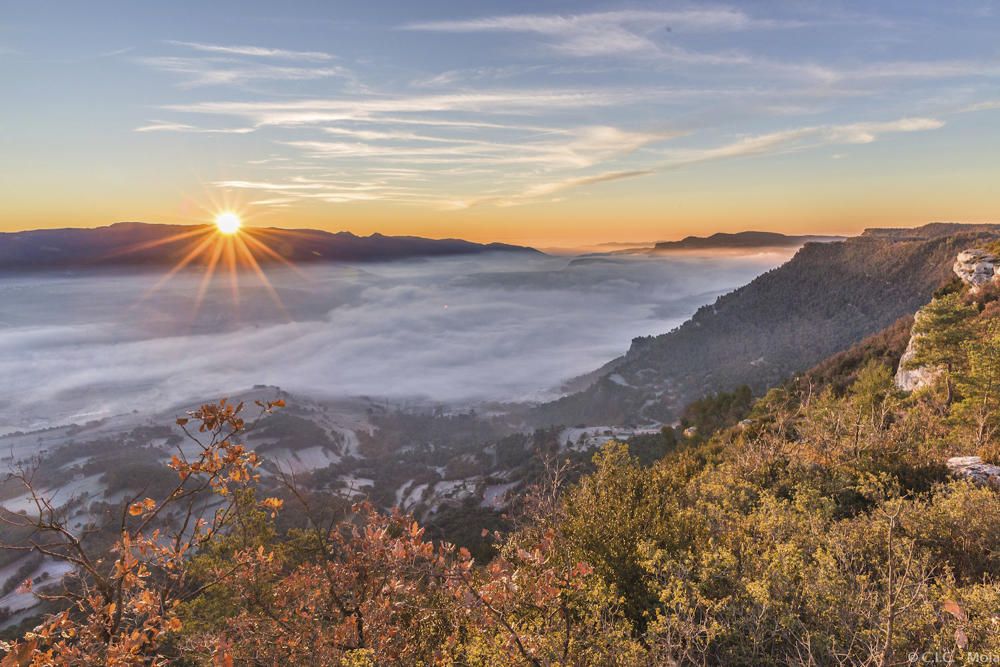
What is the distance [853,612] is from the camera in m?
8.02

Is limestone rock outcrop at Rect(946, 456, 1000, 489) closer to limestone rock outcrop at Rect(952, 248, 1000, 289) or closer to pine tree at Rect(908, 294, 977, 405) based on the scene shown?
pine tree at Rect(908, 294, 977, 405)

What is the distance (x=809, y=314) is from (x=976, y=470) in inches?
6867

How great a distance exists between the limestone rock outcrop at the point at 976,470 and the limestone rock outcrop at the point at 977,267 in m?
48.6

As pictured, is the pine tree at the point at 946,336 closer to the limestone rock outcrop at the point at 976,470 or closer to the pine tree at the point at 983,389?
the pine tree at the point at 983,389

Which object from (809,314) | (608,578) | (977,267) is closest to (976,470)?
(608,578)

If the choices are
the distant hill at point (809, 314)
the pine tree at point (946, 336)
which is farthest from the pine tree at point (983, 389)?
the distant hill at point (809, 314)

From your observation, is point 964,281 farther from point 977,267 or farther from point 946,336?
point 946,336

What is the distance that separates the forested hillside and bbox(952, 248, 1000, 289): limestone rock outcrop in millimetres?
48598

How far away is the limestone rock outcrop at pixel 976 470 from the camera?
16.0m

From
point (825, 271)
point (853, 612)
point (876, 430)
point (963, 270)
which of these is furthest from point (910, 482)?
point (825, 271)

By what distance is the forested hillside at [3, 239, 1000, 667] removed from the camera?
20.8 feet

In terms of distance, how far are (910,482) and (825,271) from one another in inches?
7653

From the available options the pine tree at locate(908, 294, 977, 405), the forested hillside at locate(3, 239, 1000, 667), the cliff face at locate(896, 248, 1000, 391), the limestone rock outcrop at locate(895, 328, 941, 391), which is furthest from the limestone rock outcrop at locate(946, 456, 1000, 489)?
the cliff face at locate(896, 248, 1000, 391)

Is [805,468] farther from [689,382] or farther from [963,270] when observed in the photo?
[689,382]
